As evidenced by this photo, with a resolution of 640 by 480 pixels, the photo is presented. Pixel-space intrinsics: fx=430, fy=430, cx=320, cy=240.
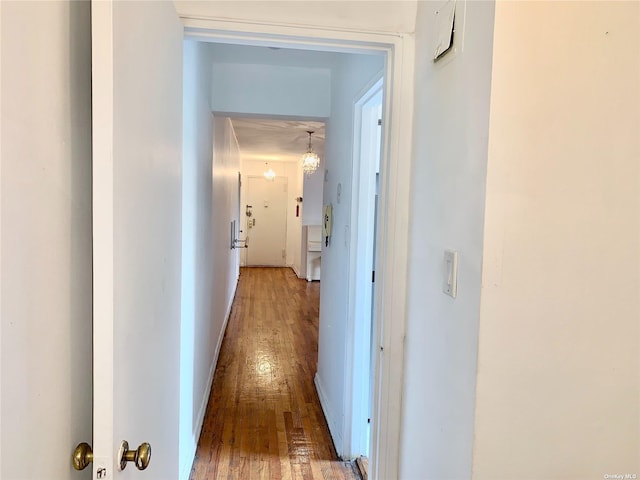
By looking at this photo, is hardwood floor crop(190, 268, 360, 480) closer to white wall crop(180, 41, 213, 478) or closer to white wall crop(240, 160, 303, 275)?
white wall crop(180, 41, 213, 478)

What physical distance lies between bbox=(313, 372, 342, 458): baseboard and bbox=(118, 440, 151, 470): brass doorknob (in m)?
1.73

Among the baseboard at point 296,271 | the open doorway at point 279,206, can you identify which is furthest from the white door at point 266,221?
the baseboard at point 296,271

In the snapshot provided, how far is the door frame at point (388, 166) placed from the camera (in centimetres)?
133

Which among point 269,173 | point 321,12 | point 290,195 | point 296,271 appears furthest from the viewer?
point 290,195

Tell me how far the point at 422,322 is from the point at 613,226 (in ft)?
1.80

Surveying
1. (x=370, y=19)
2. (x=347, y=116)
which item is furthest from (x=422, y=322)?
(x=347, y=116)

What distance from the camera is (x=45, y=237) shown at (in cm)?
70

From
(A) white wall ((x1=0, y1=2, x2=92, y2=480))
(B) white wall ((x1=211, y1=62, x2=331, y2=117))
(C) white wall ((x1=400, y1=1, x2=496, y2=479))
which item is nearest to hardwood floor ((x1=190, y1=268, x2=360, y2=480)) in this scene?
(C) white wall ((x1=400, y1=1, x2=496, y2=479))

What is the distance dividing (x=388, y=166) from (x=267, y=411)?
204 cm

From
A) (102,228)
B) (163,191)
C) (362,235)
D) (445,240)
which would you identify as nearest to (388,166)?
(445,240)

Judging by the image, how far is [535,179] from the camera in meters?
0.94

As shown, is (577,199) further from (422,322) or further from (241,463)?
(241,463)

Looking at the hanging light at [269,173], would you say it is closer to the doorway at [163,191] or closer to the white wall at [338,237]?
the white wall at [338,237]

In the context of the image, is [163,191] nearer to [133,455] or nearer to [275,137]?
[133,455]
